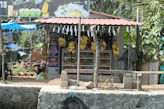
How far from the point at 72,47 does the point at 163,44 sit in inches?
165

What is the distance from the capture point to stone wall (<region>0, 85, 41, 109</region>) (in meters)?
7.45

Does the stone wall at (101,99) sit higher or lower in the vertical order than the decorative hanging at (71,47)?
lower

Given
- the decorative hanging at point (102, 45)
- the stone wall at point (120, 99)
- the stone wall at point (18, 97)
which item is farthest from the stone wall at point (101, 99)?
the decorative hanging at point (102, 45)

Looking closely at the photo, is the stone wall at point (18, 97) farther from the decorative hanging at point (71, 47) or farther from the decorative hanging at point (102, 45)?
the decorative hanging at point (102, 45)

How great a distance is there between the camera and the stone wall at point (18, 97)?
7445 millimetres

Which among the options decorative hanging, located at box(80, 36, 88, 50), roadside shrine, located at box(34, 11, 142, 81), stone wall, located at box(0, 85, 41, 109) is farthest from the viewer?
roadside shrine, located at box(34, 11, 142, 81)

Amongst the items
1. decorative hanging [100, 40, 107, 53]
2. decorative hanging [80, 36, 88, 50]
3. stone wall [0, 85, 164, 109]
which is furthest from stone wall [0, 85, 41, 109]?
decorative hanging [100, 40, 107, 53]

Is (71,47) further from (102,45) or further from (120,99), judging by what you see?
(120,99)

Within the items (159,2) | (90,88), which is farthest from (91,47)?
(90,88)

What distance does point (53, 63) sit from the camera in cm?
1140

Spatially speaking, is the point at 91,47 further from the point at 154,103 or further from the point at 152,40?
the point at 154,103

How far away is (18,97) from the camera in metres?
7.51

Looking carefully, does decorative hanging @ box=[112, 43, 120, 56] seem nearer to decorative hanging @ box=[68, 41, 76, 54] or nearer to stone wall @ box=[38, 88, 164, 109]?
decorative hanging @ box=[68, 41, 76, 54]

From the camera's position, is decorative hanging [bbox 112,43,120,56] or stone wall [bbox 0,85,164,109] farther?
decorative hanging [bbox 112,43,120,56]
